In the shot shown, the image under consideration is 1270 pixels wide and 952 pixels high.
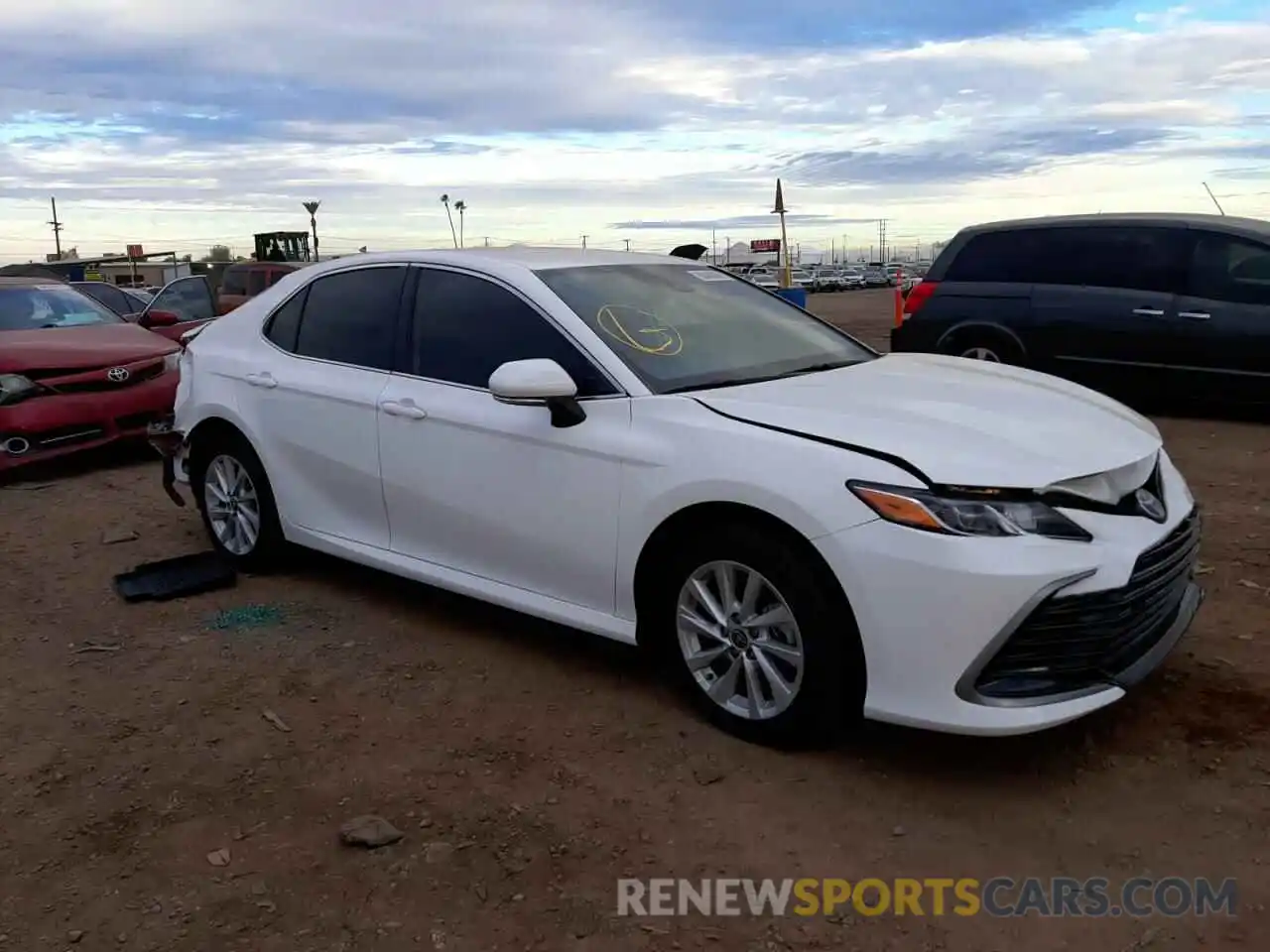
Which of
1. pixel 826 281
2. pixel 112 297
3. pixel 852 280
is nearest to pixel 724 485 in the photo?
pixel 112 297

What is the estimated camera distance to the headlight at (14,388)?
786 cm

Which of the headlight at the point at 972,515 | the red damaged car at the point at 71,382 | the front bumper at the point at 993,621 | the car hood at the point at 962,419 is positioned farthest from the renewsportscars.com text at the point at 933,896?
the red damaged car at the point at 71,382

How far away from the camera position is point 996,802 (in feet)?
10.7

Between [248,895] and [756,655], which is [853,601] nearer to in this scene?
[756,655]

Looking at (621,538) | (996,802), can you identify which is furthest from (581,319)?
(996,802)

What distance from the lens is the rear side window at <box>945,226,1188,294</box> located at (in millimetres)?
8719

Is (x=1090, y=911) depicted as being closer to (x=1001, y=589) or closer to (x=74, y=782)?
(x=1001, y=589)

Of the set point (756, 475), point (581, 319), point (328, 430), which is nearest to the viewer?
point (756, 475)

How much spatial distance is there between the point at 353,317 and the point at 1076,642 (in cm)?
329

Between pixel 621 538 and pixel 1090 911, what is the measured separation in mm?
1780

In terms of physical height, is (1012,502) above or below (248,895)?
above

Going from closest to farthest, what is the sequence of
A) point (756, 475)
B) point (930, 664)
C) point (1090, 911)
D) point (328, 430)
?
point (1090, 911), point (930, 664), point (756, 475), point (328, 430)

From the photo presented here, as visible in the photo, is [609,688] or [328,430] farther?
[328,430]

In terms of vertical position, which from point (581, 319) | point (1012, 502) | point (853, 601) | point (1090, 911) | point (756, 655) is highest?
point (581, 319)
